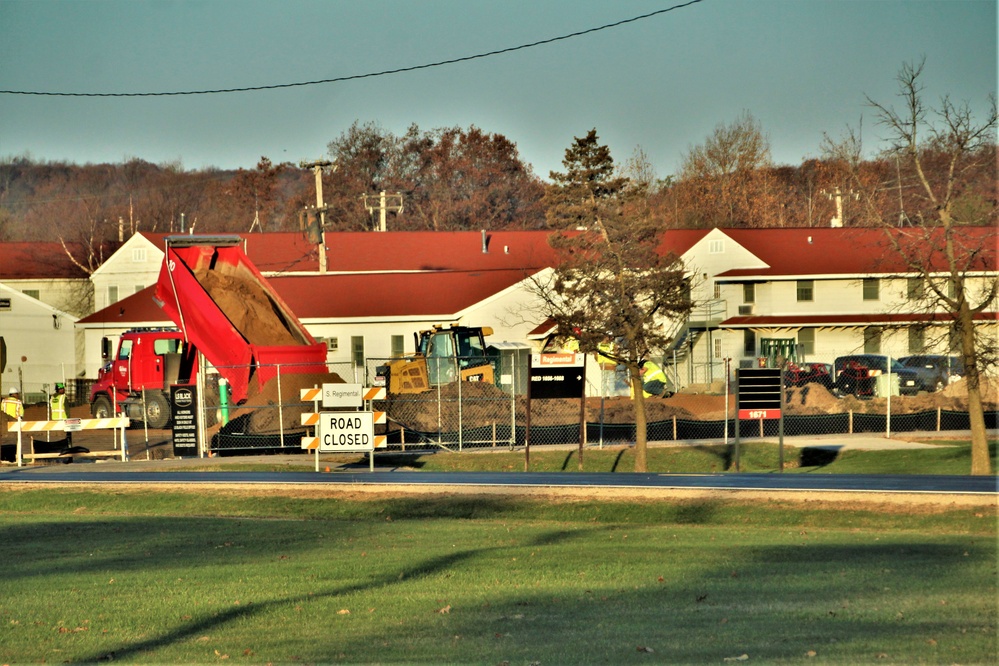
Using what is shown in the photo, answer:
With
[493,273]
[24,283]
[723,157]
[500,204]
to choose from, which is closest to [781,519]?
[493,273]

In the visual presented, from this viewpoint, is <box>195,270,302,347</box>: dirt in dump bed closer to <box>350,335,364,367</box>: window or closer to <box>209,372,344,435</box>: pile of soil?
<box>209,372,344,435</box>: pile of soil

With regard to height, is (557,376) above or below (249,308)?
below

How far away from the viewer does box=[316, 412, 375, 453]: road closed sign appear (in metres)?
21.7

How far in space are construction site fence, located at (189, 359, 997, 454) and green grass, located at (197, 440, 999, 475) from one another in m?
0.79

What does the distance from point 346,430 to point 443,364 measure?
48.7 ft

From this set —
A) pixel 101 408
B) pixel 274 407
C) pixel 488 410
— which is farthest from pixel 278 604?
pixel 101 408

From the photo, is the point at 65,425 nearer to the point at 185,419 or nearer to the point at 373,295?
the point at 185,419

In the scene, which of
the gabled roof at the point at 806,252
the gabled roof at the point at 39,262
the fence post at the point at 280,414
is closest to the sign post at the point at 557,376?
the fence post at the point at 280,414

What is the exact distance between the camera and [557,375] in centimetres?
2548

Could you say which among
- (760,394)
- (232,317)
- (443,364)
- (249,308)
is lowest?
(760,394)

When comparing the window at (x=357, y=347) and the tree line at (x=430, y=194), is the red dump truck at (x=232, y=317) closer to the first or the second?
the window at (x=357, y=347)

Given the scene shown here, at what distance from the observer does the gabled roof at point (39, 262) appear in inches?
2776

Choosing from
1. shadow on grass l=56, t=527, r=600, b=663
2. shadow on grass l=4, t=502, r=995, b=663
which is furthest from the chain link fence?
shadow on grass l=4, t=502, r=995, b=663

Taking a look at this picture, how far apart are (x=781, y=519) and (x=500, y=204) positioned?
8281 cm
